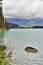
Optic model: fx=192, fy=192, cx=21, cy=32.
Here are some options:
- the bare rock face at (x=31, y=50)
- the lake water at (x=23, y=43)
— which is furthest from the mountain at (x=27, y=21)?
the bare rock face at (x=31, y=50)

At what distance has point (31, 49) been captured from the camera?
293 cm

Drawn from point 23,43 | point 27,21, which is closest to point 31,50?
point 23,43

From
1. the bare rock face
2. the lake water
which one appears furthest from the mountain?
the bare rock face

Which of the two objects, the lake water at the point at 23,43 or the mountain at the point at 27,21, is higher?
the mountain at the point at 27,21

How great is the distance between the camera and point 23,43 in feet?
9.78

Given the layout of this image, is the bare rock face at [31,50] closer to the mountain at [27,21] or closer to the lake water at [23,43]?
the lake water at [23,43]

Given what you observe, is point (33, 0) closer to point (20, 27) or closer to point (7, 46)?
point (20, 27)

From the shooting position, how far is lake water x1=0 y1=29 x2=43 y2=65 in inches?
112

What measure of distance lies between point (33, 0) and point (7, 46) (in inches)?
30.8

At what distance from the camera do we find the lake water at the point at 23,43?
284cm

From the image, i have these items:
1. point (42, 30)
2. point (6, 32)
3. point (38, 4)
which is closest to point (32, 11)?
point (38, 4)

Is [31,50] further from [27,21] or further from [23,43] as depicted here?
[27,21]

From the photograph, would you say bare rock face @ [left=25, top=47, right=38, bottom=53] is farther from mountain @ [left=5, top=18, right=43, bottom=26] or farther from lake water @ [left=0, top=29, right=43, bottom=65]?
→ mountain @ [left=5, top=18, right=43, bottom=26]

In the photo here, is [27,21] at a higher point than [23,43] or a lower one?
higher
